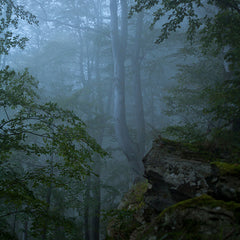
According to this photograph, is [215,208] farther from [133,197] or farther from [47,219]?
[133,197]

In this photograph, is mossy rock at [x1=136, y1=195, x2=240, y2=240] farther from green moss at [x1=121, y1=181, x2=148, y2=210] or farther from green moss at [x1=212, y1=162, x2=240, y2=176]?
green moss at [x1=121, y1=181, x2=148, y2=210]

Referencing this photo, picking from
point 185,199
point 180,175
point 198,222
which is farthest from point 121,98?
point 198,222

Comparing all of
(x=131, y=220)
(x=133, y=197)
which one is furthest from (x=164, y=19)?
(x=131, y=220)

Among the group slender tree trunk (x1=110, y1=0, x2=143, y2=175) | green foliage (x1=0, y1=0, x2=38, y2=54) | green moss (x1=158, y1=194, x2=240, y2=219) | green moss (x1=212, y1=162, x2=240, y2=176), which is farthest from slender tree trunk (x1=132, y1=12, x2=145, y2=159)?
green moss (x1=158, y1=194, x2=240, y2=219)

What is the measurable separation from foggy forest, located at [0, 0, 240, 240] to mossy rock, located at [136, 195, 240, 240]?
6.22 ft

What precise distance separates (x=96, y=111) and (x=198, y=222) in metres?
11.2

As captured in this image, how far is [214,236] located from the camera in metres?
1.82

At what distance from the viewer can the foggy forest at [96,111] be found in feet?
13.5

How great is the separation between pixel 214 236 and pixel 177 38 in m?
13.4

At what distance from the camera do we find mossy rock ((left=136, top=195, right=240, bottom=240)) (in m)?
1.84

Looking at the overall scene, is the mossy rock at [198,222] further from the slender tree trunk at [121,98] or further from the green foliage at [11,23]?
the slender tree trunk at [121,98]

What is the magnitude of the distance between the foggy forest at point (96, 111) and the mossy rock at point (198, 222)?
189 cm

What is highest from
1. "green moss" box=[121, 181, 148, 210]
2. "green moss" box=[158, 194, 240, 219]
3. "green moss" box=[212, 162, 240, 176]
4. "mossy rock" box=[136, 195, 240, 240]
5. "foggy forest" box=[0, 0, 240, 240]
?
"foggy forest" box=[0, 0, 240, 240]

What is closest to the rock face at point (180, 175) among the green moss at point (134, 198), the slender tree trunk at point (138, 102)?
the green moss at point (134, 198)
